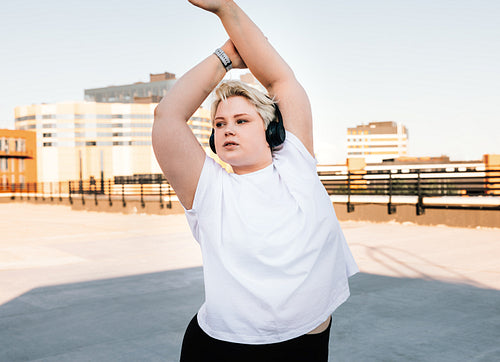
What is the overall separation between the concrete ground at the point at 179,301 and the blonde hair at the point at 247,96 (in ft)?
8.49

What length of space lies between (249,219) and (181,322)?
138 inches

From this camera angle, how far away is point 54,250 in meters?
9.80

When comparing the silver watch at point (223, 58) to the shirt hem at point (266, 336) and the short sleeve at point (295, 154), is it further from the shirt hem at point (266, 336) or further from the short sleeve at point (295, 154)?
the shirt hem at point (266, 336)

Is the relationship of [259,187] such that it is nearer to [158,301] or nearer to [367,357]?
[367,357]

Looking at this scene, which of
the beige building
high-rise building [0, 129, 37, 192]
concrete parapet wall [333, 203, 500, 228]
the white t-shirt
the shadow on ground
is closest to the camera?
the white t-shirt

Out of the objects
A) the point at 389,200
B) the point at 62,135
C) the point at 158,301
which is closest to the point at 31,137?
the point at 62,135

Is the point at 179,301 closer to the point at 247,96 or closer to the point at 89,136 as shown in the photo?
the point at 247,96

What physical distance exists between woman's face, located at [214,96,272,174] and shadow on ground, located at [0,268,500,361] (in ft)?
8.42

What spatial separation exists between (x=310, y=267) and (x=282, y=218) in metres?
0.15

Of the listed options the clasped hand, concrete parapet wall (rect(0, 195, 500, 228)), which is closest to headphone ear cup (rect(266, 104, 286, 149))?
the clasped hand

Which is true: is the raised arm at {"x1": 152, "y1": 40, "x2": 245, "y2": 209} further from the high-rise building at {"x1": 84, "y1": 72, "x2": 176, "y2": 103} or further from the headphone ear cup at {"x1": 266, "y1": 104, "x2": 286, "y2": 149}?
the high-rise building at {"x1": 84, "y1": 72, "x2": 176, "y2": 103}

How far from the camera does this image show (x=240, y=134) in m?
1.61

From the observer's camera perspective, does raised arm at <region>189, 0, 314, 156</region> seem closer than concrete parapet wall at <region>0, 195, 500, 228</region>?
Yes

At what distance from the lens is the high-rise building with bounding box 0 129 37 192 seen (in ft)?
228
